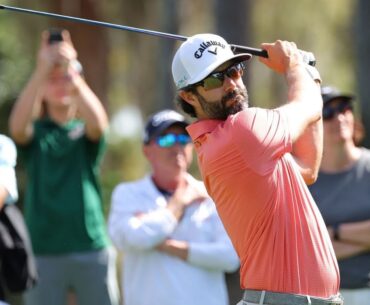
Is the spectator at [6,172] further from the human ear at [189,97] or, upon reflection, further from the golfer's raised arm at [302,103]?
the golfer's raised arm at [302,103]

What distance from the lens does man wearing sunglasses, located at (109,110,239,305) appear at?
23.4ft

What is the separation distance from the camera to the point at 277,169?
4.88 meters

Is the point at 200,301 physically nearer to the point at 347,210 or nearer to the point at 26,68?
the point at 347,210

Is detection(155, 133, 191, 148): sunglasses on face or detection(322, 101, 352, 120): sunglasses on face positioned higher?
detection(322, 101, 352, 120): sunglasses on face

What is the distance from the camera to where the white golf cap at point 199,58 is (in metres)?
5.00

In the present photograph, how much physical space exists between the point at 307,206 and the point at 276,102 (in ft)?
60.7

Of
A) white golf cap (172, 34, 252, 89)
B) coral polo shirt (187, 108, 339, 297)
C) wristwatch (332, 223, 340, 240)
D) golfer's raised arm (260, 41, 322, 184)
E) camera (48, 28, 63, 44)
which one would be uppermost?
camera (48, 28, 63, 44)

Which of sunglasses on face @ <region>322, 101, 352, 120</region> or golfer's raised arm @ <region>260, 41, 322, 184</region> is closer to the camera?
golfer's raised arm @ <region>260, 41, 322, 184</region>

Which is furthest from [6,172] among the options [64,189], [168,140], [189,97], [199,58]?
[64,189]

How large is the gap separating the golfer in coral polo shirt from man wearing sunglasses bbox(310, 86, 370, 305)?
2.24m

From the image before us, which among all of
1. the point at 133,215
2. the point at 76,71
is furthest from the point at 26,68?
the point at 133,215

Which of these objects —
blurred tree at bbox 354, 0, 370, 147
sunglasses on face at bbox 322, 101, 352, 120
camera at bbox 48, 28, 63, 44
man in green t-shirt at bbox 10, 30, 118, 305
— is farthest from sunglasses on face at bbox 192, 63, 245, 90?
blurred tree at bbox 354, 0, 370, 147

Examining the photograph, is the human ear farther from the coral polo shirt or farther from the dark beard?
the coral polo shirt

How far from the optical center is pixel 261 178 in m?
4.85
